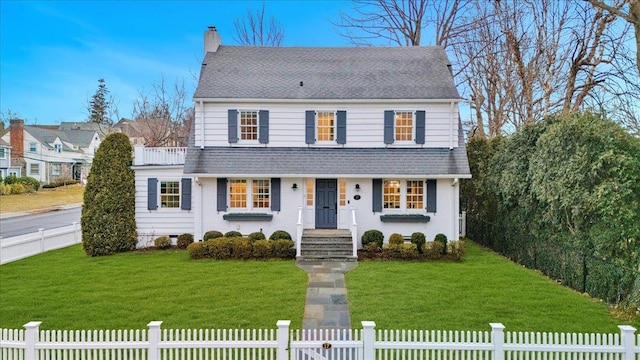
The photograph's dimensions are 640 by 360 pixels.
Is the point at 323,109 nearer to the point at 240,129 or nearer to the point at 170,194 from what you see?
Result: the point at 240,129

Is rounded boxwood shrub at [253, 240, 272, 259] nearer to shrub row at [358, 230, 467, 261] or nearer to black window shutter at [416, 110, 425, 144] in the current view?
shrub row at [358, 230, 467, 261]

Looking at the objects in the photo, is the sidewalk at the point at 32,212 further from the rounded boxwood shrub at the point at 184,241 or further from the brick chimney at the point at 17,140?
→ the rounded boxwood shrub at the point at 184,241

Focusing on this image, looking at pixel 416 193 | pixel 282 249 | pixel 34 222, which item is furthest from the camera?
pixel 34 222

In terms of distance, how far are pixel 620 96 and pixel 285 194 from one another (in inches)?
521

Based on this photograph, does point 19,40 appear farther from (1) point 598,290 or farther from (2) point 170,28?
(1) point 598,290

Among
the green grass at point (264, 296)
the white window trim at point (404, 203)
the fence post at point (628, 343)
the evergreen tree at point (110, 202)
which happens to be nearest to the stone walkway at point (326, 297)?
the green grass at point (264, 296)

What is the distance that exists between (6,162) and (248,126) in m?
41.2

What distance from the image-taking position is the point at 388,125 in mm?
Answer: 14633

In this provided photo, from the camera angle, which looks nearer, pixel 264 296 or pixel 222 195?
pixel 264 296

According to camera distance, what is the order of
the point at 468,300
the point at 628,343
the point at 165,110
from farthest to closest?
the point at 165,110 → the point at 468,300 → the point at 628,343

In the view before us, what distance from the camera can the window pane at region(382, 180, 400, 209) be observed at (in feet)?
47.2

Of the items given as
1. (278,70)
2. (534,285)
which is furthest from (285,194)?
(534,285)

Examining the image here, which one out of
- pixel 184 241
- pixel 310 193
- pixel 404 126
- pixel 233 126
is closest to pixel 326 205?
pixel 310 193

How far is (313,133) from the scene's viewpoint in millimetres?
14734
